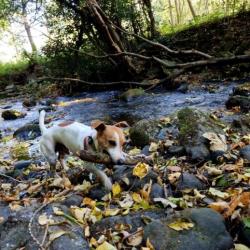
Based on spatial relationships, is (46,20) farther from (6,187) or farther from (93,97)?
(6,187)

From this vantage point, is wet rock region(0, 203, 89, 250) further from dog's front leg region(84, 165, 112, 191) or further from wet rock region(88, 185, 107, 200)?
dog's front leg region(84, 165, 112, 191)

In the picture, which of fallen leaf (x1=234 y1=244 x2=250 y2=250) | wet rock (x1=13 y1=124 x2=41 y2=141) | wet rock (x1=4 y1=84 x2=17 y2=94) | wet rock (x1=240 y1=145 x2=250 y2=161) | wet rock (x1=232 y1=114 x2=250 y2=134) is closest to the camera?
fallen leaf (x1=234 y1=244 x2=250 y2=250)

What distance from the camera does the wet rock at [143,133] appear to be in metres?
6.77

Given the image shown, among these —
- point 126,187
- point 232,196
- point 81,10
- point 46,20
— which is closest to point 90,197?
point 126,187

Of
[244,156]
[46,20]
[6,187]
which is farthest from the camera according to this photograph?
[46,20]

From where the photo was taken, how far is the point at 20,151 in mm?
8055

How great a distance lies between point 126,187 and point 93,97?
1036cm

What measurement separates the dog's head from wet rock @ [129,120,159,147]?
256 cm

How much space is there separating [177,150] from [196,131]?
0.41 metres

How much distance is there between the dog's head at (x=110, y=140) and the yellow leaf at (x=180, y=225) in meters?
1.10

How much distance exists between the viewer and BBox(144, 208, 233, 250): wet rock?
3.02 meters

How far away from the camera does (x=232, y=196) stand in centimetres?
375

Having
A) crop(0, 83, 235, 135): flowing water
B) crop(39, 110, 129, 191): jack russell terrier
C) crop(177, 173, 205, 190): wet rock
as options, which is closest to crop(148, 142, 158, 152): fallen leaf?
crop(39, 110, 129, 191): jack russell terrier

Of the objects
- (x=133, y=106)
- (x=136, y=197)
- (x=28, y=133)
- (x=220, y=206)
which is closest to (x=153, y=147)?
(x=136, y=197)
